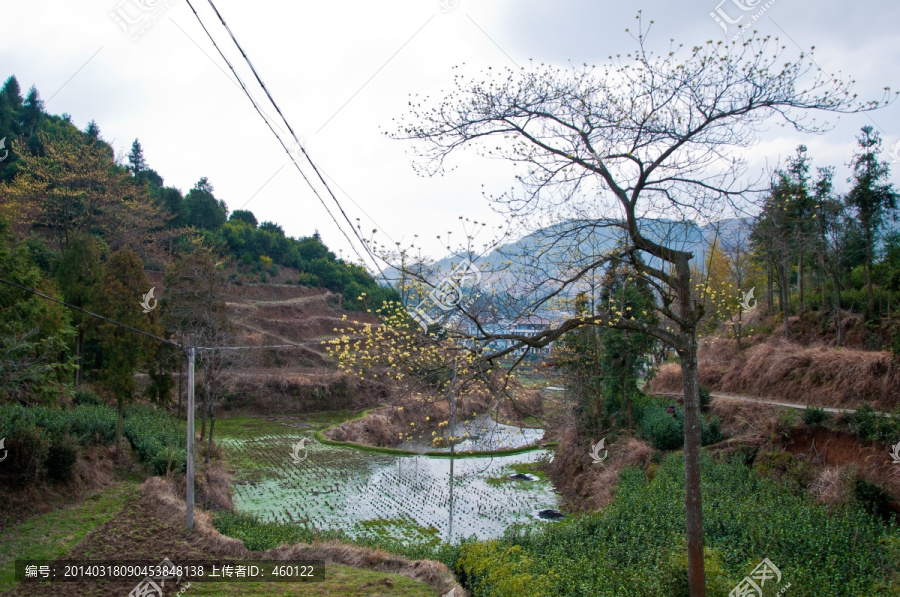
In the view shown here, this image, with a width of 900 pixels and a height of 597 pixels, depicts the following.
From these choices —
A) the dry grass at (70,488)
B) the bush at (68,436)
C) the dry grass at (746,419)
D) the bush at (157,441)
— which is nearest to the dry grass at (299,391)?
the bush at (157,441)

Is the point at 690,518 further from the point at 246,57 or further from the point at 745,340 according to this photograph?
the point at 745,340

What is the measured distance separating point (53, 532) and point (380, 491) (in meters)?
9.84

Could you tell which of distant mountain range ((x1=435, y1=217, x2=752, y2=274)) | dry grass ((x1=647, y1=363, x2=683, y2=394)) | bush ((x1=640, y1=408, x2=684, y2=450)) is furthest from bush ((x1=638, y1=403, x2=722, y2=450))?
distant mountain range ((x1=435, y1=217, x2=752, y2=274))

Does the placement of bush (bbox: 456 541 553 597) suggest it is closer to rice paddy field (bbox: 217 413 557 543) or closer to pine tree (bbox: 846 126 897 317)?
rice paddy field (bbox: 217 413 557 543)

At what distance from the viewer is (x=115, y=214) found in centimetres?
3581

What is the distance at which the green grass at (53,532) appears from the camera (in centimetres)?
1020

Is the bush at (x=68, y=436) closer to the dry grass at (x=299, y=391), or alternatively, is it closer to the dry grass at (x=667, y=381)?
the dry grass at (x=299, y=391)

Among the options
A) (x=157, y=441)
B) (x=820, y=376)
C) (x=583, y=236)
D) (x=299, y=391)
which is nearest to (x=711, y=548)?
(x=583, y=236)

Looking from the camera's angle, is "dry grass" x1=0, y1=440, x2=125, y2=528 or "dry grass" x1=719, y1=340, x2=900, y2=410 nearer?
"dry grass" x1=719, y1=340, x2=900, y2=410

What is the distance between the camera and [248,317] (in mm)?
42750

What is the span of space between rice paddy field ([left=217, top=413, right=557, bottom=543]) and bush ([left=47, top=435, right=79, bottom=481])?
4.85 meters

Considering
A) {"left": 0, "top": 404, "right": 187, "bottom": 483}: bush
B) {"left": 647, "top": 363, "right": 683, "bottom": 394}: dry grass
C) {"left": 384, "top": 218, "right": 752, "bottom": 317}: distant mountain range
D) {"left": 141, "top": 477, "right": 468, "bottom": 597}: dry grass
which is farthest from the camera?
{"left": 647, "top": 363, "right": 683, "bottom": 394}: dry grass

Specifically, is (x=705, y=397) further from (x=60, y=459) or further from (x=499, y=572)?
(x=60, y=459)

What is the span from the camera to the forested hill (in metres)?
32.5
